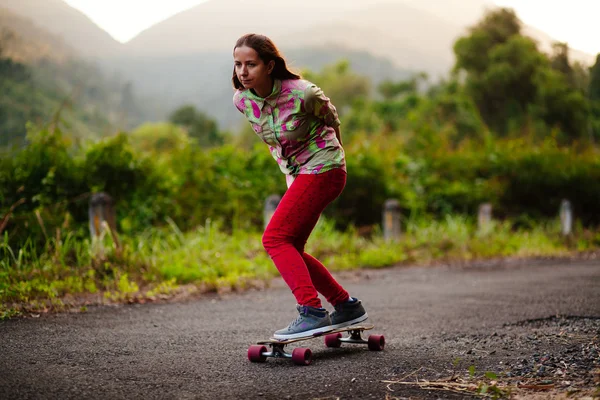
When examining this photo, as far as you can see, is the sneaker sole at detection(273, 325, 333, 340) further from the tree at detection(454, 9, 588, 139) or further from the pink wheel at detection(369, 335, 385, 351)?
the tree at detection(454, 9, 588, 139)

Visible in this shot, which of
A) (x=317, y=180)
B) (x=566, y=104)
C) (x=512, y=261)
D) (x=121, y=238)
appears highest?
(x=566, y=104)

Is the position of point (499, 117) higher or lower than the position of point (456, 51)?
lower

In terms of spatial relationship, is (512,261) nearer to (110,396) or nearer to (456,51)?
(110,396)

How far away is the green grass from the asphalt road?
0.42 m

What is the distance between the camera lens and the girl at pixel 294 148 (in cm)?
388

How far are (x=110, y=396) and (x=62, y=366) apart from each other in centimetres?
65

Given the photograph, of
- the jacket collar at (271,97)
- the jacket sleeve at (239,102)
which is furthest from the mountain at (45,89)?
the jacket collar at (271,97)

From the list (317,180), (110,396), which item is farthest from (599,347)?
(110,396)

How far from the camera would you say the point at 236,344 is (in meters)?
4.28

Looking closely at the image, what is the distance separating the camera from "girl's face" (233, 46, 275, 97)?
3881mm

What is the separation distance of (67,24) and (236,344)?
12.6m

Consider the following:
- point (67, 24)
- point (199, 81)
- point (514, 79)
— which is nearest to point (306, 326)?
point (67, 24)

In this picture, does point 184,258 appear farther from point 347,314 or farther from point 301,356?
point 301,356

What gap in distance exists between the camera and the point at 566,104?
3177 cm
